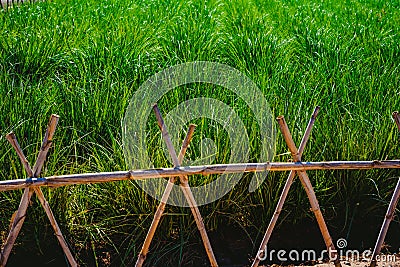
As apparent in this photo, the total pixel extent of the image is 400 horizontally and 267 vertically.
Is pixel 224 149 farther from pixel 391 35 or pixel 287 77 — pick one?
pixel 391 35

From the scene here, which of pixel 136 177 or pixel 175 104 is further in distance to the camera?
pixel 175 104

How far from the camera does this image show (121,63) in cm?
413

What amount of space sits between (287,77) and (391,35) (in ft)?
5.11

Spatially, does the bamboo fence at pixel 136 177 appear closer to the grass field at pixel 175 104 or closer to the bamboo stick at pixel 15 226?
the bamboo stick at pixel 15 226

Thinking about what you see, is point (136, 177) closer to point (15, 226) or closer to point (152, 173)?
point (152, 173)

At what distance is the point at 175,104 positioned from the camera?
354 centimetres

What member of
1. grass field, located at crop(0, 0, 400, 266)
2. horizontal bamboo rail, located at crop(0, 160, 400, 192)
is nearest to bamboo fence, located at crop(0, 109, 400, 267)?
horizontal bamboo rail, located at crop(0, 160, 400, 192)

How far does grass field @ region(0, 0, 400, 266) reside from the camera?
2.93 metres

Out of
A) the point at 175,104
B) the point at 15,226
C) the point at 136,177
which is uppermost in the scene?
the point at 175,104

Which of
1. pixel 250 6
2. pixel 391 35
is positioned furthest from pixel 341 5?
pixel 391 35

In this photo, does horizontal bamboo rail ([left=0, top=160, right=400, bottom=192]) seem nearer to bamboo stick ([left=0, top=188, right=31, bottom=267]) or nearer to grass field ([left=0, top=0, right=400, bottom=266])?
bamboo stick ([left=0, top=188, right=31, bottom=267])

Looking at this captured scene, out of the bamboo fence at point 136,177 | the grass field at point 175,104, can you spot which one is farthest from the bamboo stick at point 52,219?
the grass field at point 175,104

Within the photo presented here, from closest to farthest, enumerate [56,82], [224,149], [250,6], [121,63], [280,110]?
[224,149] → [280,110] → [56,82] → [121,63] → [250,6]

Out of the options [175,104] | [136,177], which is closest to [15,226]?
[136,177]
